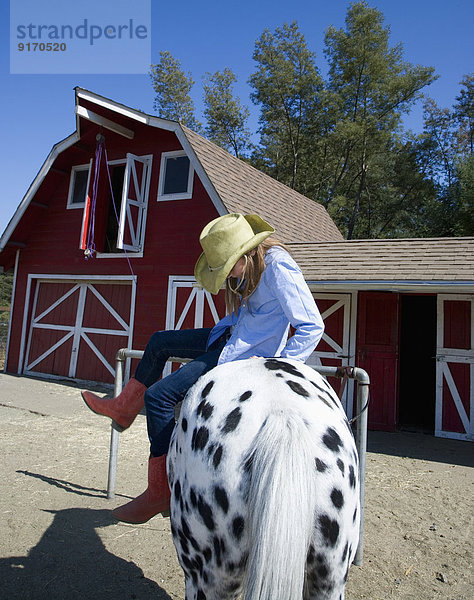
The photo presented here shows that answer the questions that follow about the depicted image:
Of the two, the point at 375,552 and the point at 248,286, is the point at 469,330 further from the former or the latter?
the point at 248,286

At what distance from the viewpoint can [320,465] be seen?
1.45 meters

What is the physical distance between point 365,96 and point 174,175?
21391 mm

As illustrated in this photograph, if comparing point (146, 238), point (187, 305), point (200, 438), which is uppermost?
point (146, 238)

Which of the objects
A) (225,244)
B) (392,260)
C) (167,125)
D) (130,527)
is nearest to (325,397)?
(225,244)

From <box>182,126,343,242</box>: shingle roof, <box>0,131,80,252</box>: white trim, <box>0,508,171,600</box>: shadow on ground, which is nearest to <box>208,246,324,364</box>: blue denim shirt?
<box>0,508,171,600</box>: shadow on ground

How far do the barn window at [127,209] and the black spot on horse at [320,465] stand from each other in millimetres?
9548

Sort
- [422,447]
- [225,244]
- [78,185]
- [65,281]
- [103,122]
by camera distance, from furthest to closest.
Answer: [78,185] → [65,281] → [103,122] → [422,447] → [225,244]

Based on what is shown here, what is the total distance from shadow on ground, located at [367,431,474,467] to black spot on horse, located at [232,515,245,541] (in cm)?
585

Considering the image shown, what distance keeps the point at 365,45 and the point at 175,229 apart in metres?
23.6

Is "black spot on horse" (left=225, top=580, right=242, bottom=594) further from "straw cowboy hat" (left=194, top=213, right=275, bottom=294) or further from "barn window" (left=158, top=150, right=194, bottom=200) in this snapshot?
"barn window" (left=158, top=150, right=194, bottom=200)

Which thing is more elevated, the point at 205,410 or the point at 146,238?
the point at 146,238

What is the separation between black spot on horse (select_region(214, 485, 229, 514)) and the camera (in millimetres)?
1456

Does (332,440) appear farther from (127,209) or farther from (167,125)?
(167,125)

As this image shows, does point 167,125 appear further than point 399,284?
Yes
